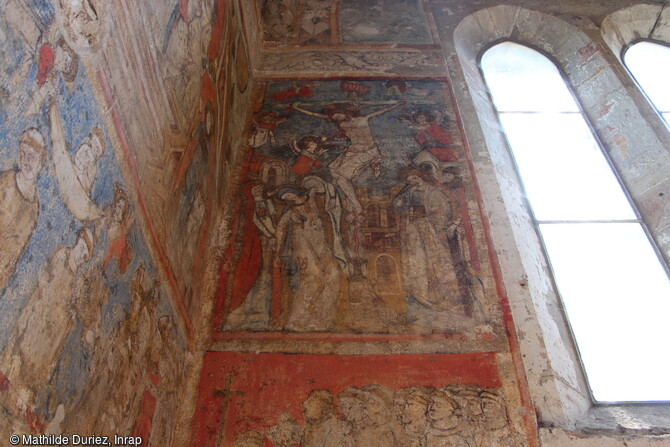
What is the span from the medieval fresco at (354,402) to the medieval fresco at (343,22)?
454cm

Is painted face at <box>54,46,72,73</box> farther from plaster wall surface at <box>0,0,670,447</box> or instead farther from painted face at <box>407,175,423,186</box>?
painted face at <box>407,175,423,186</box>

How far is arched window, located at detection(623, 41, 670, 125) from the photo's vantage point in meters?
6.92

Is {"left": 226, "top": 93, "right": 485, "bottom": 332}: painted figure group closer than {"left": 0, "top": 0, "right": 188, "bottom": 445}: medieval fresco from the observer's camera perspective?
No

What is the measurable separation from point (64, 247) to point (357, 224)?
283cm

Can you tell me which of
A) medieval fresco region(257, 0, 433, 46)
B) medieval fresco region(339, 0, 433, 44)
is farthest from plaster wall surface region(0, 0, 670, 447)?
medieval fresco region(339, 0, 433, 44)

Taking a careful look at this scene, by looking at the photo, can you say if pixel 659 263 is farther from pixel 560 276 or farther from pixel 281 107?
pixel 281 107

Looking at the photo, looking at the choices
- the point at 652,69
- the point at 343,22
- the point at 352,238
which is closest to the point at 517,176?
the point at 352,238

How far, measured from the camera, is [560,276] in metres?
5.07

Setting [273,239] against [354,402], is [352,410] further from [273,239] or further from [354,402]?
[273,239]

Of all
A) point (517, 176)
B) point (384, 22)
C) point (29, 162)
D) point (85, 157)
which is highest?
point (384, 22)

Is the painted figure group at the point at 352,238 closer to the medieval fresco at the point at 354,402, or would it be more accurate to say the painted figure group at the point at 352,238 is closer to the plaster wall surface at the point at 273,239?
the plaster wall surface at the point at 273,239

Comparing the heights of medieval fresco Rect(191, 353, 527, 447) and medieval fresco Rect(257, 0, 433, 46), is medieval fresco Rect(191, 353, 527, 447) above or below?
below

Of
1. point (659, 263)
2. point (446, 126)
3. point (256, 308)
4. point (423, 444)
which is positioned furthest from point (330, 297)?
point (659, 263)

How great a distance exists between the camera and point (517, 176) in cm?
593
